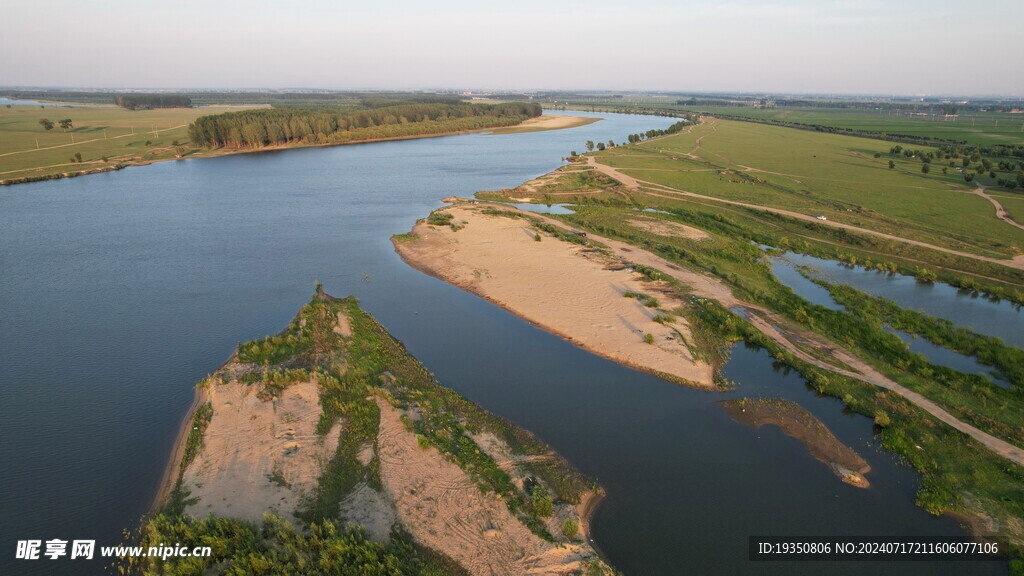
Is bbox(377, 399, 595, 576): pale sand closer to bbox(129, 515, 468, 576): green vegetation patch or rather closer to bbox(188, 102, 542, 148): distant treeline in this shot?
bbox(129, 515, 468, 576): green vegetation patch

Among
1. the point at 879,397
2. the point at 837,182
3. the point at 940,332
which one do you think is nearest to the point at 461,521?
the point at 879,397

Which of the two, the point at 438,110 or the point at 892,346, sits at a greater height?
the point at 438,110

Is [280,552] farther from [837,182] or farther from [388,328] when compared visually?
[837,182]

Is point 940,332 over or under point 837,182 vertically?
under

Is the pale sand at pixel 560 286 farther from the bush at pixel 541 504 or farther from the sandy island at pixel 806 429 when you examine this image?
the bush at pixel 541 504

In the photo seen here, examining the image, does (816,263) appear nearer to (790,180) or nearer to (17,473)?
(790,180)

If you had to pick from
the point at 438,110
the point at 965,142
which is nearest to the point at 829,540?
the point at 965,142
